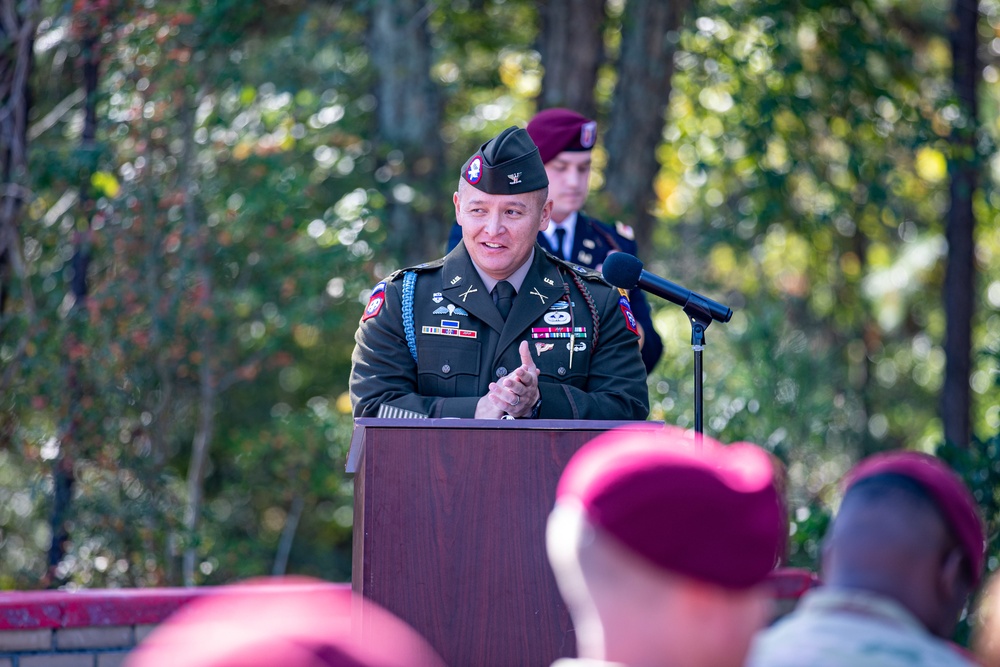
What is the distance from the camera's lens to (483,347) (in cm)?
421

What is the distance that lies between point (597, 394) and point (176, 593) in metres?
1.92

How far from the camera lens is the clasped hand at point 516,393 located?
3789 mm

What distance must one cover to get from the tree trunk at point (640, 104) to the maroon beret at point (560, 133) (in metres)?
3.60

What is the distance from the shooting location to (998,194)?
36.2 ft

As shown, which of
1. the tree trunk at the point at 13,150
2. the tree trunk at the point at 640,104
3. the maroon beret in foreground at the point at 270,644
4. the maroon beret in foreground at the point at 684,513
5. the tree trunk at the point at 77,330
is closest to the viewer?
the maroon beret in foreground at the point at 270,644

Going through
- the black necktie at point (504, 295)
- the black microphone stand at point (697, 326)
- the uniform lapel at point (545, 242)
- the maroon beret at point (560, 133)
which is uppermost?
the maroon beret at point (560, 133)

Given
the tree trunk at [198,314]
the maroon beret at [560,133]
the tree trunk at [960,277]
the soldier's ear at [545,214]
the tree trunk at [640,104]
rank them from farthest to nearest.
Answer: the tree trunk at [960,277] < the tree trunk at [640,104] < the tree trunk at [198,314] < the maroon beret at [560,133] < the soldier's ear at [545,214]

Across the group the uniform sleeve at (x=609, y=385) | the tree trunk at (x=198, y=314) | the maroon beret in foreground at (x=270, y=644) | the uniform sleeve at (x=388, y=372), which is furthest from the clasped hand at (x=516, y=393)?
the tree trunk at (x=198, y=314)

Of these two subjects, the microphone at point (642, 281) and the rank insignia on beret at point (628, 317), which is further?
the rank insignia on beret at point (628, 317)

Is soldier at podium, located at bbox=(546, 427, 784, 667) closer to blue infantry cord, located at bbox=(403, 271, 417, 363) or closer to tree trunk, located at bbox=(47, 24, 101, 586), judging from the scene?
blue infantry cord, located at bbox=(403, 271, 417, 363)

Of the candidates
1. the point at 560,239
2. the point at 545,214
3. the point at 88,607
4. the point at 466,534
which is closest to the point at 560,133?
the point at 560,239

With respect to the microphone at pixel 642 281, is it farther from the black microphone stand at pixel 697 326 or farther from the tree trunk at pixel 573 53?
the tree trunk at pixel 573 53

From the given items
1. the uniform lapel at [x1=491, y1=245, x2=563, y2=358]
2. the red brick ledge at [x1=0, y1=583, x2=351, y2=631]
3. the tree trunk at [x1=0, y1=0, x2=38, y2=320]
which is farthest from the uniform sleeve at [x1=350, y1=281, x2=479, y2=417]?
the tree trunk at [x1=0, y1=0, x2=38, y2=320]

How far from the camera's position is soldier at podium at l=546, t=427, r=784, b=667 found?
1.72 meters
